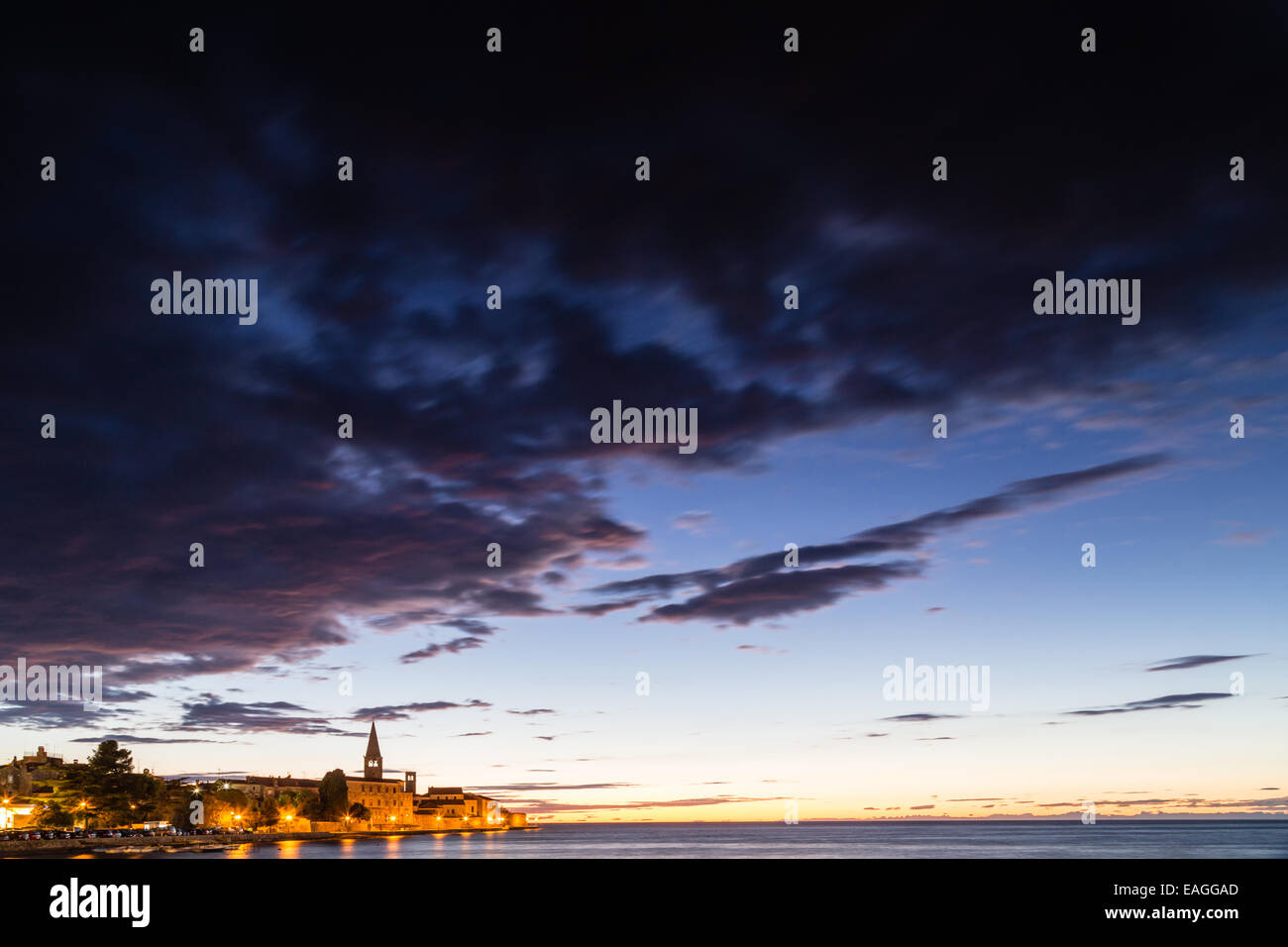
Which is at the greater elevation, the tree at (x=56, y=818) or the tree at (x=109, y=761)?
the tree at (x=109, y=761)

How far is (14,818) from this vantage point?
575ft

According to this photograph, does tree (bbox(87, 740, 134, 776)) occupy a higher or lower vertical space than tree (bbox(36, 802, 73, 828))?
higher
